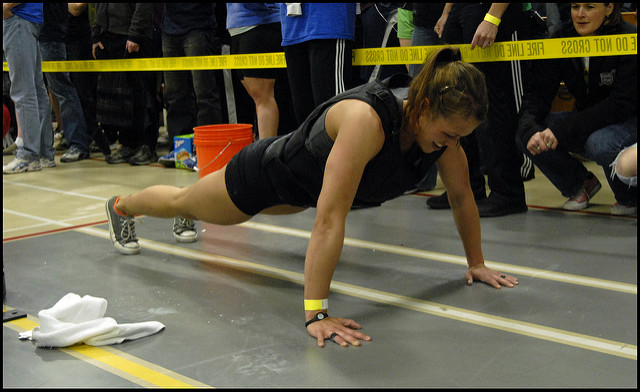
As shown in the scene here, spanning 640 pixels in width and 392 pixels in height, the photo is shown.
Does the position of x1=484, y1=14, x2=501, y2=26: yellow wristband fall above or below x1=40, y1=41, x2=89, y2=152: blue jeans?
above

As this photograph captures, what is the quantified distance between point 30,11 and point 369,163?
5032mm

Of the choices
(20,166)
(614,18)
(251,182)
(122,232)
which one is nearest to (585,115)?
(614,18)

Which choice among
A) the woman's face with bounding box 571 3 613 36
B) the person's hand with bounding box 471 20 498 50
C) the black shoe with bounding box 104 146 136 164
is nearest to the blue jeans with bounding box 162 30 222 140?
the black shoe with bounding box 104 146 136 164

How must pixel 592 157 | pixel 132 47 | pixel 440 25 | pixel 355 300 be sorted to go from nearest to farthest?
pixel 355 300 < pixel 592 157 < pixel 440 25 < pixel 132 47

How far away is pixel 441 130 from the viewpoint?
2.64 meters

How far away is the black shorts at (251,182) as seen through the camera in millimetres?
3096

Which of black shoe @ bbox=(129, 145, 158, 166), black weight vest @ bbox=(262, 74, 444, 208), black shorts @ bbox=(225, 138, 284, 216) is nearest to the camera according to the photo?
black weight vest @ bbox=(262, 74, 444, 208)

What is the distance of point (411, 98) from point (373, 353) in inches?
38.0

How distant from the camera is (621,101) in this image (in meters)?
4.16

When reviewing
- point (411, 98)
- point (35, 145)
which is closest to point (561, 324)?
point (411, 98)

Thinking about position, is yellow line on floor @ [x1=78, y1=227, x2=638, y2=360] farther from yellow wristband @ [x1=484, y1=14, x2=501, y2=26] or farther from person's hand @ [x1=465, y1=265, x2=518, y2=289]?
yellow wristband @ [x1=484, y1=14, x2=501, y2=26]

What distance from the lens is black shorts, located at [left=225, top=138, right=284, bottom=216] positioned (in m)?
3.10

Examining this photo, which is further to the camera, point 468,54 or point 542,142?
point 468,54

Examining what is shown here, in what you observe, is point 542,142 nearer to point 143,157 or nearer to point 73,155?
point 143,157
